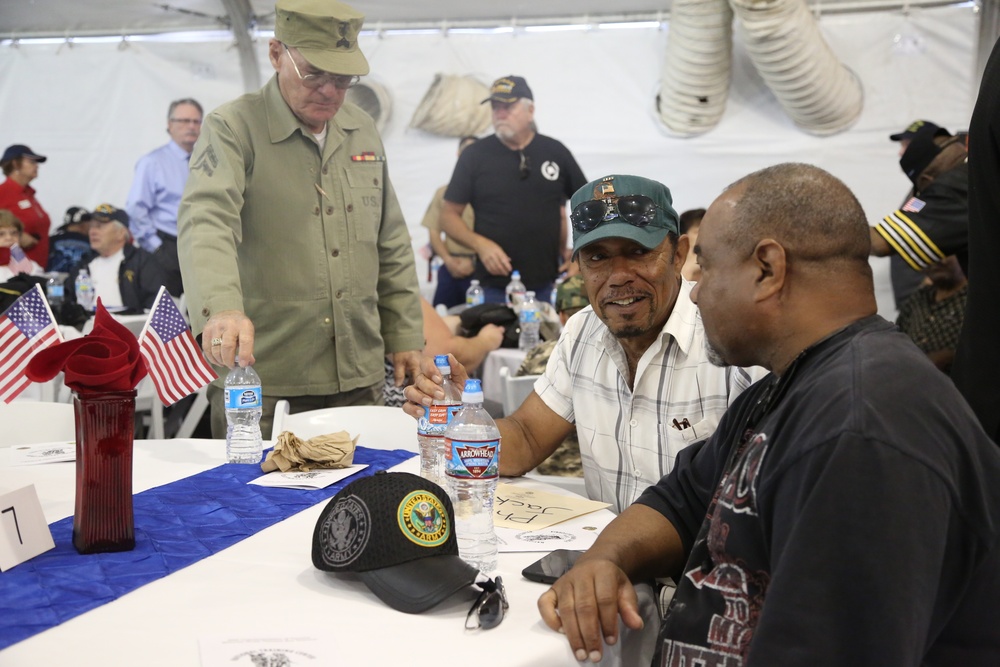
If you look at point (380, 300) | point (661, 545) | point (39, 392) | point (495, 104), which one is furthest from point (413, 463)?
point (495, 104)

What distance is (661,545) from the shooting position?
4.89 feet

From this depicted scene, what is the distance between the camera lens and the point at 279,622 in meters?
1.23

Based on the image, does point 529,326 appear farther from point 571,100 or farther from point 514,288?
point 571,100

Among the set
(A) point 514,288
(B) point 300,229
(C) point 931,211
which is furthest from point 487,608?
(A) point 514,288

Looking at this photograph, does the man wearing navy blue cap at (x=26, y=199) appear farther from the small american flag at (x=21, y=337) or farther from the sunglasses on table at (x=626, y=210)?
the sunglasses on table at (x=626, y=210)

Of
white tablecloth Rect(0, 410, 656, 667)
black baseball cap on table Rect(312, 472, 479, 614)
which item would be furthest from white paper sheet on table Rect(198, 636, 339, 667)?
black baseball cap on table Rect(312, 472, 479, 614)

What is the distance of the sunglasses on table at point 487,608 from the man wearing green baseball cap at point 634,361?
0.71 meters

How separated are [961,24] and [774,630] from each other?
6.60 metres

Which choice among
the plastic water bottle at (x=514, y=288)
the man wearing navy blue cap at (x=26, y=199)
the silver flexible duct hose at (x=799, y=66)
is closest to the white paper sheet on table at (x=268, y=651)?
the plastic water bottle at (x=514, y=288)

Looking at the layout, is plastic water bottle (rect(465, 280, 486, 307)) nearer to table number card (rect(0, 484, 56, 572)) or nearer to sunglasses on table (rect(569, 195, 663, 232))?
sunglasses on table (rect(569, 195, 663, 232))

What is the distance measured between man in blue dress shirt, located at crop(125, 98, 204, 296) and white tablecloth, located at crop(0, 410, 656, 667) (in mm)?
6306

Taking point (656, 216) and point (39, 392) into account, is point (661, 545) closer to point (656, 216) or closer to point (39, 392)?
point (656, 216)

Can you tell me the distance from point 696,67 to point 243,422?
518cm

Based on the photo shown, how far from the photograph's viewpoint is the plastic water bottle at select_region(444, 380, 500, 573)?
4.94 ft
